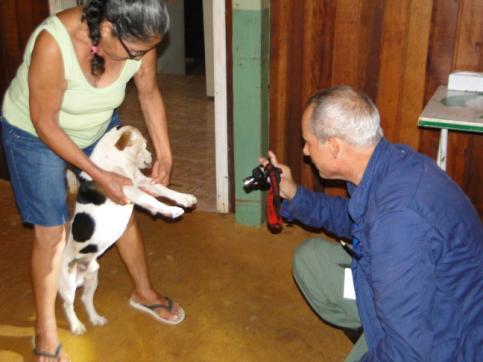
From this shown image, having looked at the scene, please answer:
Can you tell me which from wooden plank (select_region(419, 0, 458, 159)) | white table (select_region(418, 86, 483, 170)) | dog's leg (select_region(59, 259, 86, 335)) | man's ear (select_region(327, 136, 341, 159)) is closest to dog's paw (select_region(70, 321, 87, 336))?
dog's leg (select_region(59, 259, 86, 335))

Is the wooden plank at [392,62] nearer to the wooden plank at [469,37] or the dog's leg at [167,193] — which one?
the wooden plank at [469,37]

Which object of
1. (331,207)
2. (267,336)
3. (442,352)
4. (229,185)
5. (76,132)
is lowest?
(267,336)

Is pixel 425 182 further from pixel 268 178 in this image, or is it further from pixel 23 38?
pixel 23 38

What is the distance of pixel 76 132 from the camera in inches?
105

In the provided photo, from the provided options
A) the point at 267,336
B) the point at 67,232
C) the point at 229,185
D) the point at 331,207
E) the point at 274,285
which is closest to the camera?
the point at 331,207

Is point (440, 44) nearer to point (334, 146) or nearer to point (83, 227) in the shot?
point (334, 146)

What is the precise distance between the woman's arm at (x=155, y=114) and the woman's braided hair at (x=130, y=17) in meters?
0.50

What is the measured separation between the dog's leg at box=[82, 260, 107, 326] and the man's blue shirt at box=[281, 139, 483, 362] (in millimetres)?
1423

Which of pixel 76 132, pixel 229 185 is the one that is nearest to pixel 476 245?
pixel 76 132

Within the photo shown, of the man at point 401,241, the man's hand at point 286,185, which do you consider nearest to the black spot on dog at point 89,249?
the man's hand at point 286,185

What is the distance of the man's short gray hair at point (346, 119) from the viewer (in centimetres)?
204

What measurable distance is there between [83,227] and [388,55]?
1931 millimetres

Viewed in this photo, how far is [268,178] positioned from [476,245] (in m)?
0.93

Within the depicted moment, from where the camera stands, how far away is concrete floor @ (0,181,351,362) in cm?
302
